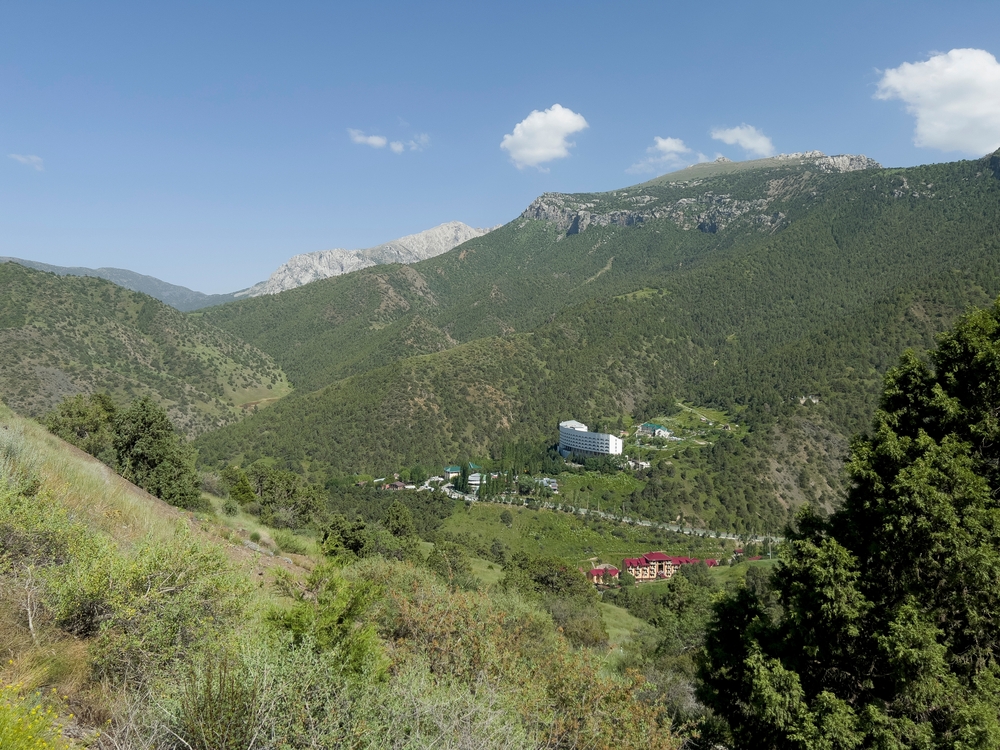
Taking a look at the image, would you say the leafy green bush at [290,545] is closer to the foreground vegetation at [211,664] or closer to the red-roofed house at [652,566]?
the foreground vegetation at [211,664]

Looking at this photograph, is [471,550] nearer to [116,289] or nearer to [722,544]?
[722,544]

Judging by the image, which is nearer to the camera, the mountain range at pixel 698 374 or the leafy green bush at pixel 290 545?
the leafy green bush at pixel 290 545

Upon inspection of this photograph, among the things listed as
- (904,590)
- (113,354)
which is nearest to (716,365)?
(904,590)

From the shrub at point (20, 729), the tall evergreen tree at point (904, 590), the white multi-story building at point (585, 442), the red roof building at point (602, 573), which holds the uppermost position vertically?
the shrub at point (20, 729)

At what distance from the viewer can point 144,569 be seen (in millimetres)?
7238

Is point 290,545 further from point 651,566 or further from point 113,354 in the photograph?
point 113,354

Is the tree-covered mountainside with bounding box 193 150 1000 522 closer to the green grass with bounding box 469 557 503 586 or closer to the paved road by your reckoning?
the paved road

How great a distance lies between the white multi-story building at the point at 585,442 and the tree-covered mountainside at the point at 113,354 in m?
94.8

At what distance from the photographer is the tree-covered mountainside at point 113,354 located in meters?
115

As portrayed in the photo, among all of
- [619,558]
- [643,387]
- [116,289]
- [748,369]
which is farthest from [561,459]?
[116,289]

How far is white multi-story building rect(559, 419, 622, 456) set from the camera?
12456 centimetres

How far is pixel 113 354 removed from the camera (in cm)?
14188

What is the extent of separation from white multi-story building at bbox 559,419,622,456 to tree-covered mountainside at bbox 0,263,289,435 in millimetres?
94778

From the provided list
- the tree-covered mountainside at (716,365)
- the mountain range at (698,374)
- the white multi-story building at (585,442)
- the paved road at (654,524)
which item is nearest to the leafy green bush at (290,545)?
the paved road at (654,524)
